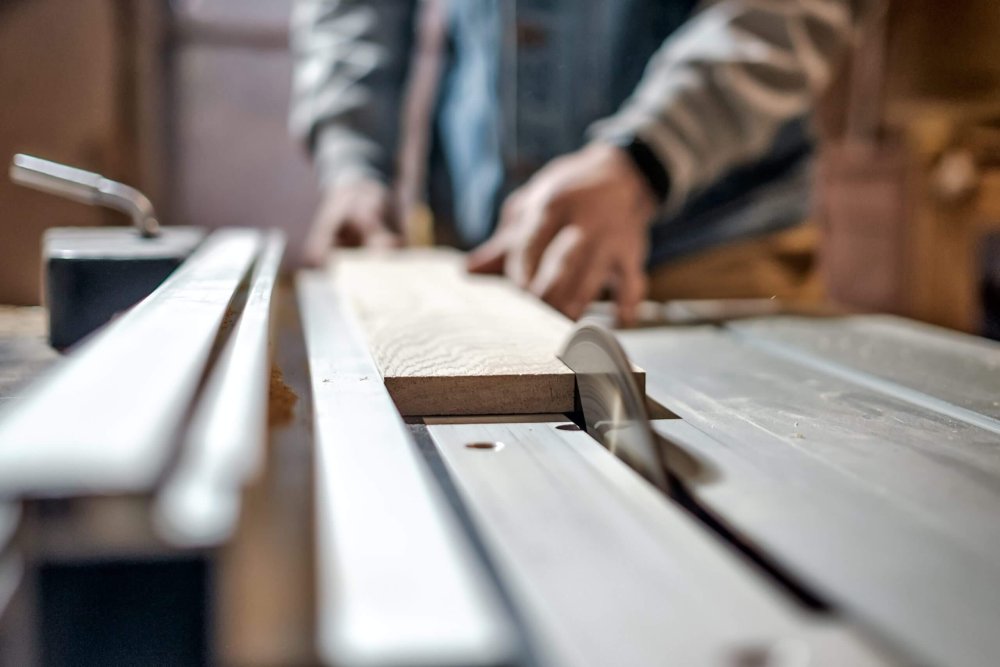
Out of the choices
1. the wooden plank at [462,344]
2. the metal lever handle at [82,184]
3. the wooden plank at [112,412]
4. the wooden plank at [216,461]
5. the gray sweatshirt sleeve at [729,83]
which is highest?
the gray sweatshirt sleeve at [729,83]

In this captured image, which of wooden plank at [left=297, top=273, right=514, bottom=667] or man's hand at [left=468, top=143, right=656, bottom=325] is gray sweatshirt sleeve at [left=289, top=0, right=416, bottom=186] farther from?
wooden plank at [left=297, top=273, right=514, bottom=667]

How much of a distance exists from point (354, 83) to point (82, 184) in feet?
4.64

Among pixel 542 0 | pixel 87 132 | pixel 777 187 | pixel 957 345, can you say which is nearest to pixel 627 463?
pixel 957 345

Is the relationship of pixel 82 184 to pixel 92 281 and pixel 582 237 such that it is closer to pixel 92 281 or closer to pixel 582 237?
pixel 92 281

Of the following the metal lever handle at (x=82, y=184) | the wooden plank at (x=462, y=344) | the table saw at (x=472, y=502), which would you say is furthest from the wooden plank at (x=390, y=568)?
the metal lever handle at (x=82, y=184)

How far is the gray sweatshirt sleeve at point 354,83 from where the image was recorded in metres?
2.19

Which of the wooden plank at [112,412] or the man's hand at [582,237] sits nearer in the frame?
the wooden plank at [112,412]

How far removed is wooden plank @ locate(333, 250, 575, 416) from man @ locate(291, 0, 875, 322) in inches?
6.1

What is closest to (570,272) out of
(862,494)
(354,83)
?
(862,494)

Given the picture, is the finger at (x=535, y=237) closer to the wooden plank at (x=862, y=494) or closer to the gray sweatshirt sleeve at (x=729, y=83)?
the gray sweatshirt sleeve at (x=729, y=83)

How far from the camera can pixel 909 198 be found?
7.04ft

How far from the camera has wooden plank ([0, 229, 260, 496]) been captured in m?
0.26

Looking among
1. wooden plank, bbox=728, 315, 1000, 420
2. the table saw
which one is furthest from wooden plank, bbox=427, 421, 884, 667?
wooden plank, bbox=728, 315, 1000, 420

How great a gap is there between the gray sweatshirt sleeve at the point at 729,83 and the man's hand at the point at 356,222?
Answer: 68cm
